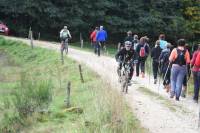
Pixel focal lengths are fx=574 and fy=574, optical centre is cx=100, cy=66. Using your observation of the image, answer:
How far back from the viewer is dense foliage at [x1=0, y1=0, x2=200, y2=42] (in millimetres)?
46706

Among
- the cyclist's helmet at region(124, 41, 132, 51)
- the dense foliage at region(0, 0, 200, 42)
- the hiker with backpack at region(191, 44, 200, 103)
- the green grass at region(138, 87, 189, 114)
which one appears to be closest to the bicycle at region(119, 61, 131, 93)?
the cyclist's helmet at region(124, 41, 132, 51)

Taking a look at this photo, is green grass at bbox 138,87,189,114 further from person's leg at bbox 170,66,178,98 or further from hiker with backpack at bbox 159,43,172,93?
hiker with backpack at bbox 159,43,172,93

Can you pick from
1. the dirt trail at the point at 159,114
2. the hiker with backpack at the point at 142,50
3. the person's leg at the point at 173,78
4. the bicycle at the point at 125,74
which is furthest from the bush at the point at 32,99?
the hiker with backpack at the point at 142,50

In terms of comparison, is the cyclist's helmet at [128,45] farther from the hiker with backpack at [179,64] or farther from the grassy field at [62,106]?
the grassy field at [62,106]

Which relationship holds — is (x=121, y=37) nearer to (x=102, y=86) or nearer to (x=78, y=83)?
(x=78, y=83)

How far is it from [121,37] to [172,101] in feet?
110

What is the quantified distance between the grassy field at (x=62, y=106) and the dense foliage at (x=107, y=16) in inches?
665

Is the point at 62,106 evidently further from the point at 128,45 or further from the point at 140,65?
the point at 140,65

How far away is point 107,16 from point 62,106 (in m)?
31.5

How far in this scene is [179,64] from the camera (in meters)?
18.6

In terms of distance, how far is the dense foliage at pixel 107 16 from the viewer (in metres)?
46.7

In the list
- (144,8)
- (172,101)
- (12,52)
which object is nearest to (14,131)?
(172,101)

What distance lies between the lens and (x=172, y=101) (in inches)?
738

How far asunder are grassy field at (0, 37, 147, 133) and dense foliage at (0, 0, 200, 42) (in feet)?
55.4
